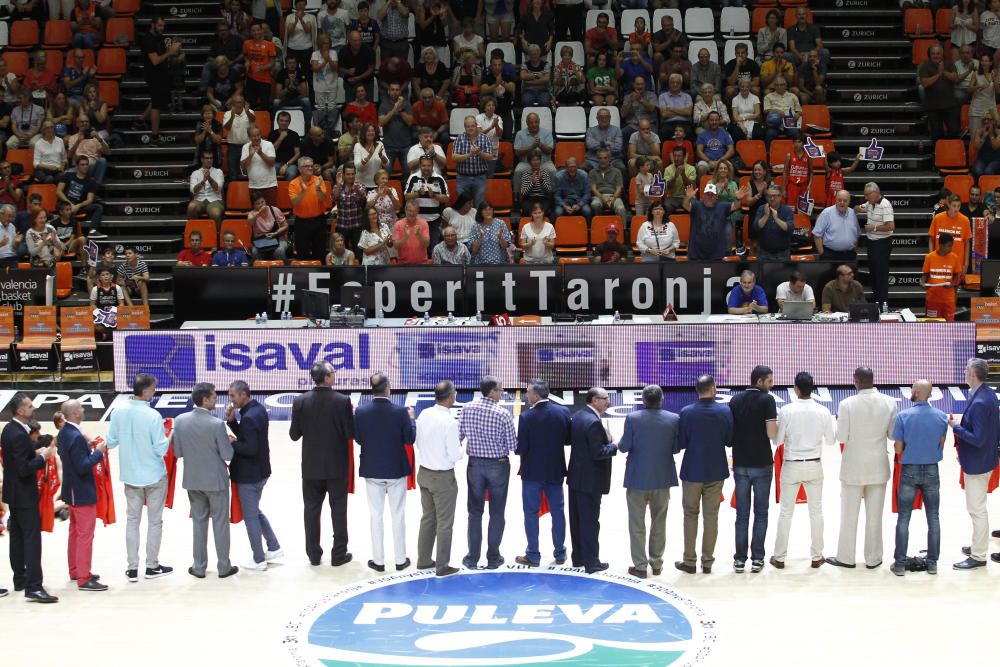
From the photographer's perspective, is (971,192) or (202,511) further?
(971,192)

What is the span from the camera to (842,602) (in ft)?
37.0

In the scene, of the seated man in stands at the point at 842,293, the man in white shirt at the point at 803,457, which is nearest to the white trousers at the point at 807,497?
the man in white shirt at the point at 803,457

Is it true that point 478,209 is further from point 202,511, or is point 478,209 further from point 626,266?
point 202,511

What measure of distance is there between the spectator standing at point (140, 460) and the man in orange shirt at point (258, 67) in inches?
474

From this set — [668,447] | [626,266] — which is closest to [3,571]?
[668,447]

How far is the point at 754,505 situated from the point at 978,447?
6.34 feet

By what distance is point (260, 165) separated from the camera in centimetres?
2100

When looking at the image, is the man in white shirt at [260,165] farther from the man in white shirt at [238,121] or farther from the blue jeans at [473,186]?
the blue jeans at [473,186]

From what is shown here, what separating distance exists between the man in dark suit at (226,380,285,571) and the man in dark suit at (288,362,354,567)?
33 centimetres

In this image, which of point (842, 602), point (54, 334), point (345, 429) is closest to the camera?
point (842, 602)

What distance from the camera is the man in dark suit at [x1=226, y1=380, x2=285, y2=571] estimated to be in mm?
11836

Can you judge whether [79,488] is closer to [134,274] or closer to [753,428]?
[753,428]

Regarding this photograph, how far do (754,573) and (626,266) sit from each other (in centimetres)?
774

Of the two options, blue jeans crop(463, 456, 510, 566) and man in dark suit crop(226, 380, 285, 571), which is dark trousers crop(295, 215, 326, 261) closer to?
man in dark suit crop(226, 380, 285, 571)
